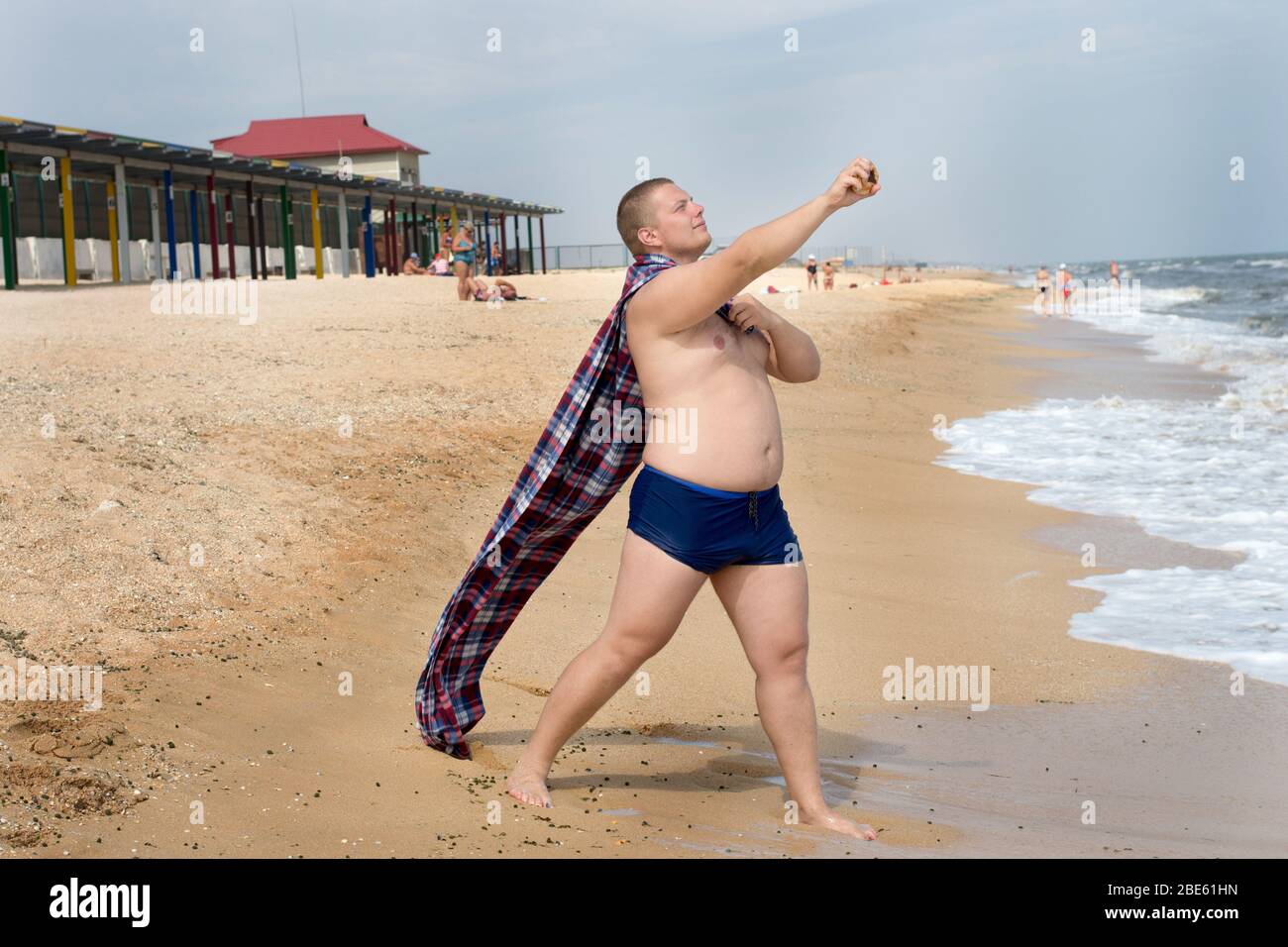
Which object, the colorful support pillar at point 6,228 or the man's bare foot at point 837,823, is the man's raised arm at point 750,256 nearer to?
the man's bare foot at point 837,823

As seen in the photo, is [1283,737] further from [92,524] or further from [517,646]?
[92,524]

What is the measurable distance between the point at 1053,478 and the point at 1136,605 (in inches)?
157

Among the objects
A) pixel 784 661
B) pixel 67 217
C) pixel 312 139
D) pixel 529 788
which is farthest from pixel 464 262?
pixel 312 139

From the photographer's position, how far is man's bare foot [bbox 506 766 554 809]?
374cm

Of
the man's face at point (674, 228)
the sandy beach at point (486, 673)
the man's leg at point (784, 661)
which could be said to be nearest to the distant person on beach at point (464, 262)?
the sandy beach at point (486, 673)

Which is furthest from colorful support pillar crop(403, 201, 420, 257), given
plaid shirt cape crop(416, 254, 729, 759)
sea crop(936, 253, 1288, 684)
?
plaid shirt cape crop(416, 254, 729, 759)

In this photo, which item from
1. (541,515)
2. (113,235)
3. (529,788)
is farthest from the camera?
(113,235)

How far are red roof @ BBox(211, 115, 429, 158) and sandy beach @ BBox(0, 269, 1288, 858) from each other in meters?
48.5

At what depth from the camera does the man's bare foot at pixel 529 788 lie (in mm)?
3736

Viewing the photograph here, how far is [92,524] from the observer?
18.2 ft

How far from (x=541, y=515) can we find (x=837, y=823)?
4.04 feet

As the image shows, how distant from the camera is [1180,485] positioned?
9906 mm

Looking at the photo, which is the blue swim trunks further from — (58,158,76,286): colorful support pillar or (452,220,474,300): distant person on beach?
(58,158,76,286): colorful support pillar

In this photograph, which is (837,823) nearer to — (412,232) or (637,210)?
(637,210)
